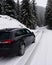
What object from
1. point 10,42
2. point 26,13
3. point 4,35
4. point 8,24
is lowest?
point 8,24

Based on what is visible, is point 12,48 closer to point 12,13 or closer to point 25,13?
point 25,13

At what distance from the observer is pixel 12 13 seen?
35844mm

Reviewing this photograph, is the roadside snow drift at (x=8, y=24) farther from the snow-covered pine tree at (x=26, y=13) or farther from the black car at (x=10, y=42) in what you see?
the black car at (x=10, y=42)

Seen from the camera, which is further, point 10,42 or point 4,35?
point 4,35

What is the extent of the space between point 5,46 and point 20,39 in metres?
1.22

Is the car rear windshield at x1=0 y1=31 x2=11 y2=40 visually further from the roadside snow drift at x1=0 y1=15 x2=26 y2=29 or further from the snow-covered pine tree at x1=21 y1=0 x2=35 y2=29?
the snow-covered pine tree at x1=21 y1=0 x2=35 y2=29

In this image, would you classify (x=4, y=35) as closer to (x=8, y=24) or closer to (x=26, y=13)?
(x=8, y=24)

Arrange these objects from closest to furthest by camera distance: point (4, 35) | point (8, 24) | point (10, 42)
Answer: point (10, 42) < point (4, 35) < point (8, 24)

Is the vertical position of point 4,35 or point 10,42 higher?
point 4,35

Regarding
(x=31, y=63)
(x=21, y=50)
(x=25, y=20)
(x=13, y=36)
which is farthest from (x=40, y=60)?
(x=25, y=20)

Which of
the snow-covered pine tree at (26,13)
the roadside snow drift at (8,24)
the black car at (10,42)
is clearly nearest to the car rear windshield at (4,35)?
the black car at (10,42)

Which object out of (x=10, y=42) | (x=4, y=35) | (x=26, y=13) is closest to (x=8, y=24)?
(x=26, y=13)

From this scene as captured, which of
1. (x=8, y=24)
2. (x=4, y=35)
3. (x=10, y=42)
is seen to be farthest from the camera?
(x=8, y=24)

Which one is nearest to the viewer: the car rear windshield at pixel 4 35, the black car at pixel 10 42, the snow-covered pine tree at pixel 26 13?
the black car at pixel 10 42
